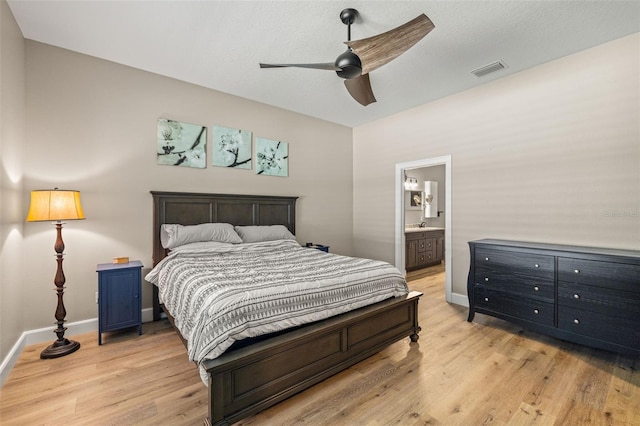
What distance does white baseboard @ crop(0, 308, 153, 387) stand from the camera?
2205 millimetres

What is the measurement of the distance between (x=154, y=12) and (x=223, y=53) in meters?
0.70

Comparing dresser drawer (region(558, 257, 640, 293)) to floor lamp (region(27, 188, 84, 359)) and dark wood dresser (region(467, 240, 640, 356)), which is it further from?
floor lamp (region(27, 188, 84, 359))

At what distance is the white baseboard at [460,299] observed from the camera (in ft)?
12.5

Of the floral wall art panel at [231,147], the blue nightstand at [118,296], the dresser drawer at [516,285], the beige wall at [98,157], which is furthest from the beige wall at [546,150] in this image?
the blue nightstand at [118,296]

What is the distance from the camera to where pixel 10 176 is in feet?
7.82

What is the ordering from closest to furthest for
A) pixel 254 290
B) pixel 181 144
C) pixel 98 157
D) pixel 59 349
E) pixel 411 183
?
pixel 254 290 < pixel 59 349 < pixel 98 157 < pixel 181 144 < pixel 411 183

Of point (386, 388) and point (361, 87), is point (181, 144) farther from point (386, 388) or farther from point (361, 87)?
point (386, 388)

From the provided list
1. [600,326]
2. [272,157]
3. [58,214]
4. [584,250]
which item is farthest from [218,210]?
[600,326]

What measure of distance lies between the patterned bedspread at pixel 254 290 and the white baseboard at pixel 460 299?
1.68 metres

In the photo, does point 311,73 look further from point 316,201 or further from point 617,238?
point 617,238

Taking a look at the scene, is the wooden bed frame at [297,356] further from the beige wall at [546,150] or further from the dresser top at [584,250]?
the beige wall at [546,150]

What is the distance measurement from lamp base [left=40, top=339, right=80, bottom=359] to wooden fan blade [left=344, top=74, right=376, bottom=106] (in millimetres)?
3561

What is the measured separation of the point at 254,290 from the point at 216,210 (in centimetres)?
226

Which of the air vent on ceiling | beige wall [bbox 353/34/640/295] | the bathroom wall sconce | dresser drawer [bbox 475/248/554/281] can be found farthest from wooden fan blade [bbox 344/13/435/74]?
the bathroom wall sconce
